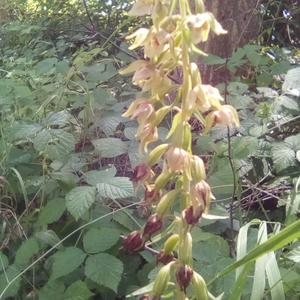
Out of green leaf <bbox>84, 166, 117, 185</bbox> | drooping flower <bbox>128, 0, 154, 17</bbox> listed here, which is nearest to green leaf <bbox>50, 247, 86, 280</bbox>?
green leaf <bbox>84, 166, 117, 185</bbox>

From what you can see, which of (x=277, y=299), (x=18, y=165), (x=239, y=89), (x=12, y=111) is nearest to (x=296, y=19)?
(x=239, y=89)

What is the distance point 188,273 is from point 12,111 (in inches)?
68.1

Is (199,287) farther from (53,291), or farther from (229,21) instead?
(229,21)

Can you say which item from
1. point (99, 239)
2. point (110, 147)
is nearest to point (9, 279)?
point (99, 239)

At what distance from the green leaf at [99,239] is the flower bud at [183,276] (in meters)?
0.65

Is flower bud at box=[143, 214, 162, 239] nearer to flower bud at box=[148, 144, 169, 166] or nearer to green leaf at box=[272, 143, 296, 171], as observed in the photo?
flower bud at box=[148, 144, 169, 166]

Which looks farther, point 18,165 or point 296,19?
point 296,19

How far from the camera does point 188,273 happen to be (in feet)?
3.24

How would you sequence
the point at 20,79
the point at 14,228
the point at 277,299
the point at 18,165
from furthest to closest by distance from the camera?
the point at 20,79, the point at 18,165, the point at 14,228, the point at 277,299

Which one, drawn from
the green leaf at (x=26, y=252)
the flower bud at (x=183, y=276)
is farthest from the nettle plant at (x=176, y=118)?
the green leaf at (x=26, y=252)

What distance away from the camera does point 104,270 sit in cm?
157

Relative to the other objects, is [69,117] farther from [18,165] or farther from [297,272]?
[297,272]

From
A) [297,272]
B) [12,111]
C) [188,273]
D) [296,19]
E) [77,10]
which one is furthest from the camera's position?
[77,10]

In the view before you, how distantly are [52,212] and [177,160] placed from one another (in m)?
0.92
